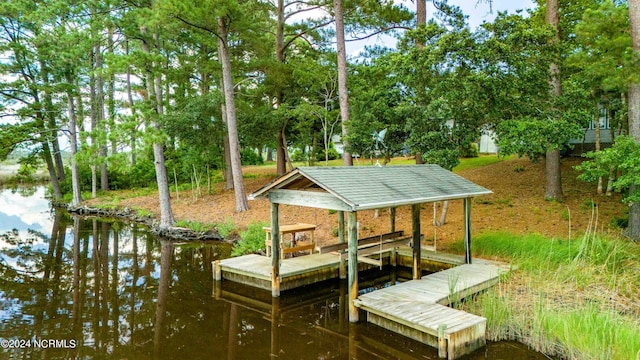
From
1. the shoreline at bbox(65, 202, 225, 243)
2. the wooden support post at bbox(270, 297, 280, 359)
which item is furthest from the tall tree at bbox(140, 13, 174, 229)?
the wooden support post at bbox(270, 297, 280, 359)

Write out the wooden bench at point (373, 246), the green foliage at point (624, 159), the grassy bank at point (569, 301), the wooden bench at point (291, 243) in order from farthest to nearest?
the wooden bench at point (291, 243) < the wooden bench at point (373, 246) < the green foliage at point (624, 159) < the grassy bank at point (569, 301)

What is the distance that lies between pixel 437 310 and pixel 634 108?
7393 mm

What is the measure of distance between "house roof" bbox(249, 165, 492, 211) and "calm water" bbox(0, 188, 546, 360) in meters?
2.16

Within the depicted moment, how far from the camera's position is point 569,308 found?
20.0 ft

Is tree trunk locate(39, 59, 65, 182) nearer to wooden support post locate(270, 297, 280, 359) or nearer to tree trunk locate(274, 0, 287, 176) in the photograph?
tree trunk locate(274, 0, 287, 176)

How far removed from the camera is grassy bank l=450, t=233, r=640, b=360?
200 inches

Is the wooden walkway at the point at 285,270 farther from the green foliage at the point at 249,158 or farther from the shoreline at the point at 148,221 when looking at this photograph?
the green foliage at the point at 249,158

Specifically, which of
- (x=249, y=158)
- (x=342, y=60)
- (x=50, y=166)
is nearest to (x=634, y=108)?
(x=342, y=60)

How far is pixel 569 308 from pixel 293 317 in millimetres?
4645

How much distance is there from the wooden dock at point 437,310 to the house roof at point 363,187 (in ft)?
5.43

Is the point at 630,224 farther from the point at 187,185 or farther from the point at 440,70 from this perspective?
the point at 187,185

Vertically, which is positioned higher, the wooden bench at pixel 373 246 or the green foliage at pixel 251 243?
the wooden bench at pixel 373 246

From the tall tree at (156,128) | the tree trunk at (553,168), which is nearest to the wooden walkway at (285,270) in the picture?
the tall tree at (156,128)

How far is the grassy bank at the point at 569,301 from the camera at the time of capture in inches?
200
